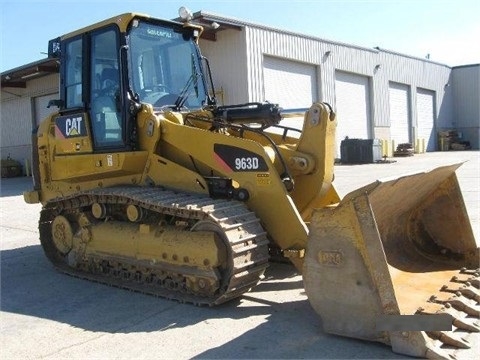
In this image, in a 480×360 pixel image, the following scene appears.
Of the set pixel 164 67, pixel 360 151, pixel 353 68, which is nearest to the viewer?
pixel 164 67

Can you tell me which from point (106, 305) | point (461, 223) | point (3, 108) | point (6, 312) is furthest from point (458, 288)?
point (3, 108)

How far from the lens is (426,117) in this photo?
35.6 m

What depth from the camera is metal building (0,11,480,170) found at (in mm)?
20078

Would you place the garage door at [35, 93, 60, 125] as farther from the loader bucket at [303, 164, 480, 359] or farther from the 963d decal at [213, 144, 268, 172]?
the loader bucket at [303, 164, 480, 359]

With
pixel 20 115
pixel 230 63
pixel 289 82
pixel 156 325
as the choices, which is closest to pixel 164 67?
pixel 156 325

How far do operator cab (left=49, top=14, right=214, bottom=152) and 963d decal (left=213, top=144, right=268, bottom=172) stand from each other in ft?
3.65

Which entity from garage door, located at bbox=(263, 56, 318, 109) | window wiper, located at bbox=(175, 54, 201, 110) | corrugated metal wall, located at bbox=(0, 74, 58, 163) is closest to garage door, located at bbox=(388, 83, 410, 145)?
garage door, located at bbox=(263, 56, 318, 109)

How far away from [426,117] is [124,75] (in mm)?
32962

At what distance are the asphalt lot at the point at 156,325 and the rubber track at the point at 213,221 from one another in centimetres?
12

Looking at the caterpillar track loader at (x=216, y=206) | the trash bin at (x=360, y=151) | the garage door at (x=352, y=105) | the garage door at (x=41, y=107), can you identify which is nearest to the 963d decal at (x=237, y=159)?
the caterpillar track loader at (x=216, y=206)

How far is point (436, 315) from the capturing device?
143 inches

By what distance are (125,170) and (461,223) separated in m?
3.71

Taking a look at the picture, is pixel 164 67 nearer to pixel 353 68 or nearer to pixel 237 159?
pixel 237 159

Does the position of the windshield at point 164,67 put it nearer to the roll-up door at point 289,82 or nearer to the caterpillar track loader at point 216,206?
the caterpillar track loader at point 216,206
